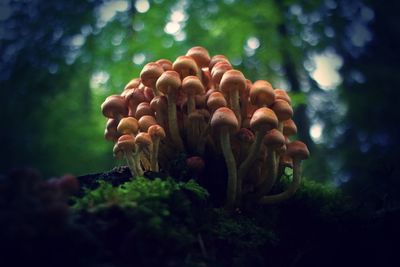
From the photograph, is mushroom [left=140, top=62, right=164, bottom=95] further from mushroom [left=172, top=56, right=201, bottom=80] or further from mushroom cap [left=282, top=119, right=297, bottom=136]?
mushroom cap [left=282, top=119, right=297, bottom=136]

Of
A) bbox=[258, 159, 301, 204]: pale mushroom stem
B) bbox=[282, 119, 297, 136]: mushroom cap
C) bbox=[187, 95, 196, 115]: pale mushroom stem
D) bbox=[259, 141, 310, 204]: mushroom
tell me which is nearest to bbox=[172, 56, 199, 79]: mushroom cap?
bbox=[187, 95, 196, 115]: pale mushroom stem

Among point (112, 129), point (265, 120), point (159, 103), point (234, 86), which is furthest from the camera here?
point (112, 129)

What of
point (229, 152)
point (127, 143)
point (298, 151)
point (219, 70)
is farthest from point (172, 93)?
point (298, 151)

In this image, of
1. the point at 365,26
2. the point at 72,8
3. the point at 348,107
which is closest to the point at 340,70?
the point at 365,26

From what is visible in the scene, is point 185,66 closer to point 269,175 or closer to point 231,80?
point 231,80

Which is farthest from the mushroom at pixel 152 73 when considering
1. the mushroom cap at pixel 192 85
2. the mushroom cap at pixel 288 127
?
the mushroom cap at pixel 288 127

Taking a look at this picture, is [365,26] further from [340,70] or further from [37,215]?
[37,215]

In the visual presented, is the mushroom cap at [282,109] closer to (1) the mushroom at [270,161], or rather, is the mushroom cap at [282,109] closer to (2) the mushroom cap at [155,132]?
(1) the mushroom at [270,161]
